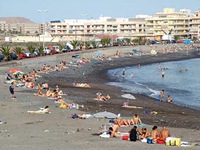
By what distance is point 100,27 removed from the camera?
526ft

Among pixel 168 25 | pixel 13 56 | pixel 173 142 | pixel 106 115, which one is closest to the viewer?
pixel 173 142

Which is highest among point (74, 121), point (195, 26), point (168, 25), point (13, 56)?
point (168, 25)

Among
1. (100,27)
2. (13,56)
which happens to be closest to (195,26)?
(100,27)

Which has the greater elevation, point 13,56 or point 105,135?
point 13,56

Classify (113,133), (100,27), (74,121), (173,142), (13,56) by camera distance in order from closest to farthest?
(173,142)
(113,133)
(74,121)
(13,56)
(100,27)

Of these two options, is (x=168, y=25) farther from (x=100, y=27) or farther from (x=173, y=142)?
(x=173, y=142)

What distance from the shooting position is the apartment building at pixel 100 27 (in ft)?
511

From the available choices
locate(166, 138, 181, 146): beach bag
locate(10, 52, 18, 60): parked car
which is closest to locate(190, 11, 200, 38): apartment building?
locate(10, 52, 18, 60): parked car

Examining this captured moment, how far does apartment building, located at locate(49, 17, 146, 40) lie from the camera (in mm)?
155750

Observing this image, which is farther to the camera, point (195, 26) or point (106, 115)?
point (195, 26)

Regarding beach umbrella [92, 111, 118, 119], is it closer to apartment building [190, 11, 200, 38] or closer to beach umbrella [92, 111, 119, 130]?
beach umbrella [92, 111, 119, 130]

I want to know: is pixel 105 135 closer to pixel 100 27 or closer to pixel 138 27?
pixel 138 27

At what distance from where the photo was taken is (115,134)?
1941cm

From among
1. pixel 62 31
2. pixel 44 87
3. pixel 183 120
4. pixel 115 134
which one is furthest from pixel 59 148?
pixel 62 31
